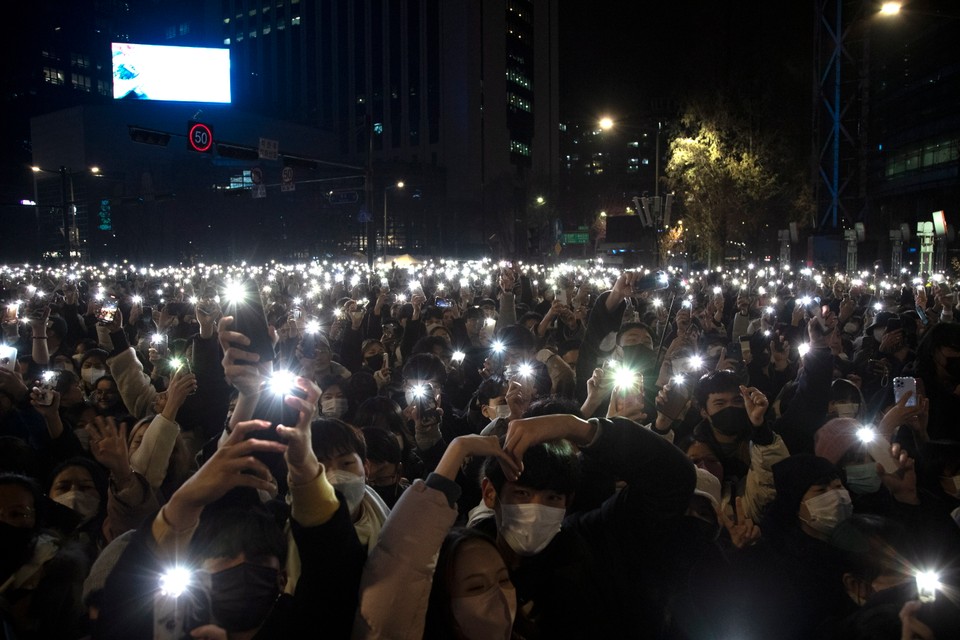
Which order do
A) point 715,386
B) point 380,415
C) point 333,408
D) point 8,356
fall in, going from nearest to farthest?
point 715,386 → point 380,415 → point 333,408 → point 8,356

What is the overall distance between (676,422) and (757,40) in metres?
27.0

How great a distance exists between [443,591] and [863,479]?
253 cm

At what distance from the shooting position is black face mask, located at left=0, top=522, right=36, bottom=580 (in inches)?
119

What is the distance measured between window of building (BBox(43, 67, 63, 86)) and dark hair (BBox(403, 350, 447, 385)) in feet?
316

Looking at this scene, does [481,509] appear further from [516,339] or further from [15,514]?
[516,339]

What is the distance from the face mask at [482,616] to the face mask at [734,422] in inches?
107

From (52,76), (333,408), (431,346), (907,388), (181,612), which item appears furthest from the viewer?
(52,76)

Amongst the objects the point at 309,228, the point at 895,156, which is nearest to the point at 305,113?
the point at 309,228

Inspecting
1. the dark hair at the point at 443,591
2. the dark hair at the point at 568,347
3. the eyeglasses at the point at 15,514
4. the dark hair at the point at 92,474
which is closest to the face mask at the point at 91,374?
the dark hair at the point at 92,474

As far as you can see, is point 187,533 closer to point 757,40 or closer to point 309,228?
point 757,40

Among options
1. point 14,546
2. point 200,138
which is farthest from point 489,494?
point 200,138

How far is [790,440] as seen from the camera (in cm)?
505

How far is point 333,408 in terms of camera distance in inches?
223

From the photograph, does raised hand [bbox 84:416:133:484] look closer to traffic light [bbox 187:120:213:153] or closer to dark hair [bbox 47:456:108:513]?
dark hair [bbox 47:456:108:513]
